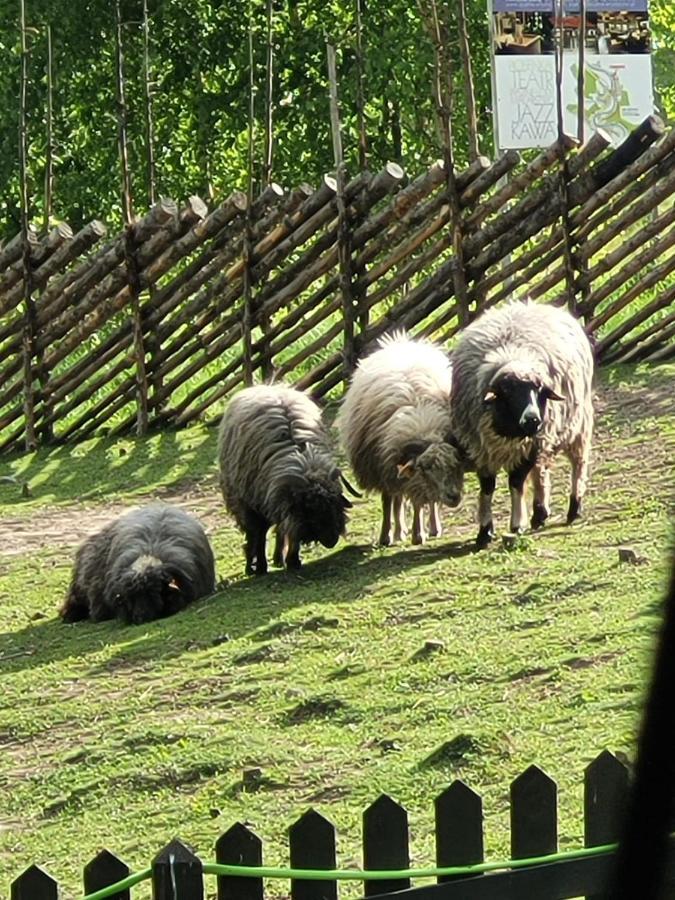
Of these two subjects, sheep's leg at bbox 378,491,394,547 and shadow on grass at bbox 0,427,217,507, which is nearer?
sheep's leg at bbox 378,491,394,547

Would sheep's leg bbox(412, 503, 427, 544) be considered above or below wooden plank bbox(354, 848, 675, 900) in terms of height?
below

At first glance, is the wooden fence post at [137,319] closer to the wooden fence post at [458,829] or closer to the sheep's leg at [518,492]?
the sheep's leg at [518,492]

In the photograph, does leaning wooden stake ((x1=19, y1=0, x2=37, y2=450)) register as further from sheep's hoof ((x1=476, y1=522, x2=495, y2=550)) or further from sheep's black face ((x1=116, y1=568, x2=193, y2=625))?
sheep's hoof ((x1=476, y1=522, x2=495, y2=550))

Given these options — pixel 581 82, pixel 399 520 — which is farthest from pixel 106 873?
pixel 581 82

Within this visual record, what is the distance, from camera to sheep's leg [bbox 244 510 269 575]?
30.3 ft

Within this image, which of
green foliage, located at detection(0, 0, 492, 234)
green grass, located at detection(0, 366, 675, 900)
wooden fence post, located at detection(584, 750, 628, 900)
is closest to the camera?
wooden fence post, located at detection(584, 750, 628, 900)

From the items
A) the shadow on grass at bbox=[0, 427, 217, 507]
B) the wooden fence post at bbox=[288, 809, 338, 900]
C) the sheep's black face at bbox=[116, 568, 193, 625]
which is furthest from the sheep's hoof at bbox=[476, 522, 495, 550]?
the wooden fence post at bbox=[288, 809, 338, 900]

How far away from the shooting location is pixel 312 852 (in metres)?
3.46

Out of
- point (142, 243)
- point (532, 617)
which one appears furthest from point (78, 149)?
point (532, 617)

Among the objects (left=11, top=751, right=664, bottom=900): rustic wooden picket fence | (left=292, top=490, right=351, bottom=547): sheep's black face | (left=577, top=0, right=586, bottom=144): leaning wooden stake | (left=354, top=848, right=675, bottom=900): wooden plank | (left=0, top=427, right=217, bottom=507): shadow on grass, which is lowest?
(left=0, top=427, right=217, bottom=507): shadow on grass

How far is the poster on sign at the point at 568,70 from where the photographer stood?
50.2 feet

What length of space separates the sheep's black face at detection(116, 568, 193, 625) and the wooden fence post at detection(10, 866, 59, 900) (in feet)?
16.7

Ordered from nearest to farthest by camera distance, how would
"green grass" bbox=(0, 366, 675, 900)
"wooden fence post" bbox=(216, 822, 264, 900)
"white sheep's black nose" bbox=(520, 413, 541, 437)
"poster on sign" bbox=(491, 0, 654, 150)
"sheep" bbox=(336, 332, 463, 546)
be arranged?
"wooden fence post" bbox=(216, 822, 264, 900), "green grass" bbox=(0, 366, 675, 900), "white sheep's black nose" bbox=(520, 413, 541, 437), "sheep" bbox=(336, 332, 463, 546), "poster on sign" bbox=(491, 0, 654, 150)

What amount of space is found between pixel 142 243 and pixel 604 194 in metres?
3.93
